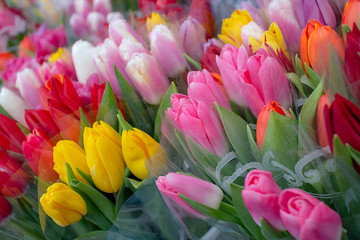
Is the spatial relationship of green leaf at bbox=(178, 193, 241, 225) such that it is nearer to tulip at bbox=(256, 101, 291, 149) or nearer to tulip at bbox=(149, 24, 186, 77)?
tulip at bbox=(256, 101, 291, 149)

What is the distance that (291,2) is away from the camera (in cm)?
74

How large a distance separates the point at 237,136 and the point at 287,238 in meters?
0.14

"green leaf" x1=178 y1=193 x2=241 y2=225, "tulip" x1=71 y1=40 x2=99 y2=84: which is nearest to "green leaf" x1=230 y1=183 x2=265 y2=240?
"green leaf" x1=178 y1=193 x2=241 y2=225

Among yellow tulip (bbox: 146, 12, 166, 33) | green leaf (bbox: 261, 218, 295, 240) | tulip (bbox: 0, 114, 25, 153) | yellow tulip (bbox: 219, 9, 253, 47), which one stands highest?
yellow tulip (bbox: 146, 12, 166, 33)

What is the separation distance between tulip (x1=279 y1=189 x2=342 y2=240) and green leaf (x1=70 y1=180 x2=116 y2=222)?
0.35 meters

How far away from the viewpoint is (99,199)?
0.71m

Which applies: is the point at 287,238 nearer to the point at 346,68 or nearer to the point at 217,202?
the point at 217,202

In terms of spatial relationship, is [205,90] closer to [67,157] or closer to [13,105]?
[67,157]

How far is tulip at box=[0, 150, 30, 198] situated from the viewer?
0.79 metres

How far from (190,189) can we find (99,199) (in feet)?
0.73

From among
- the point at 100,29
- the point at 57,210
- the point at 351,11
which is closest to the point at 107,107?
the point at 57,210

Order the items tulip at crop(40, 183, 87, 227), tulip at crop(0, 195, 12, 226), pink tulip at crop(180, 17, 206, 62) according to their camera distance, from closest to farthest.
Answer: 1. tulip at crop(40, 183, 87, 227)
2. tulip at crop(0, 195, 12, 226)
3. pink tulip at crop(180, 17, 206, 62)

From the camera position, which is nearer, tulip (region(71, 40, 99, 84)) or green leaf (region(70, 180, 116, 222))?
green leaf (region(70, 180, 116, 222))

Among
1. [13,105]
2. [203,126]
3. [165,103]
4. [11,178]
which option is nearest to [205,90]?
[203,126]
